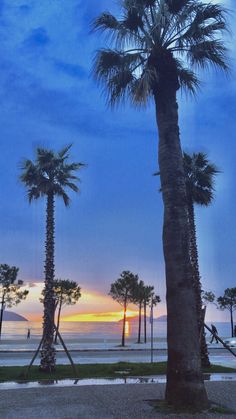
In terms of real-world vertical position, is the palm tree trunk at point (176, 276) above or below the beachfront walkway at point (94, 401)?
above

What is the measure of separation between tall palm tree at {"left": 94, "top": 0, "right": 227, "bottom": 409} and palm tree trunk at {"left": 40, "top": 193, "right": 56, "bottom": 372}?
1078cm

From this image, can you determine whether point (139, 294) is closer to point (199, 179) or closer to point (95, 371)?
point (199, 179)

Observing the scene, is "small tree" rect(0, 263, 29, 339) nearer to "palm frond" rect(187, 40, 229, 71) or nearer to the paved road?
the paved road

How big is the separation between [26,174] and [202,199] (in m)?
9.27

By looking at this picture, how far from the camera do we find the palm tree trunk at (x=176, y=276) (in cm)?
1086

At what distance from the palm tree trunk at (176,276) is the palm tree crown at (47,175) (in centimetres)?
1253

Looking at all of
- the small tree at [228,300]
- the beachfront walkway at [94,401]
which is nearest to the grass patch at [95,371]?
the beachfront walkway at [94,401]

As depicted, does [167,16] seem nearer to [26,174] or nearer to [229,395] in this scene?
[229,395]

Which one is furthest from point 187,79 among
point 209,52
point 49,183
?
point 49,183

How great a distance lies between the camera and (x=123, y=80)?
45.4 feet

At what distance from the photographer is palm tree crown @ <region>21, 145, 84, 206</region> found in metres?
24.7

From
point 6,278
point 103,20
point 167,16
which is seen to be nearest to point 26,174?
point 103,20

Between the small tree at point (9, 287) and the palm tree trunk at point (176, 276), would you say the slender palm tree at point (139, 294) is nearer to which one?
the small tree at point (9, 287)

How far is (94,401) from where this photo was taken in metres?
11.7
